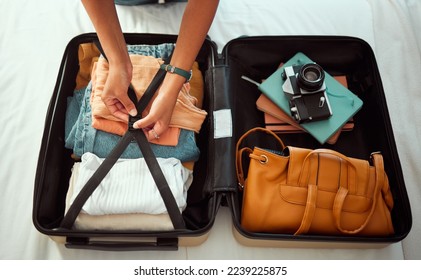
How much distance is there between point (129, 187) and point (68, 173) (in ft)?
0.71

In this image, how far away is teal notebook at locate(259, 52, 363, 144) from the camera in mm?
910

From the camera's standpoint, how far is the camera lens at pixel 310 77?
2.91 ft

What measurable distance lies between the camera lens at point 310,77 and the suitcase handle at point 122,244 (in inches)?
19.4

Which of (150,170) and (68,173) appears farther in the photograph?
(68,173)

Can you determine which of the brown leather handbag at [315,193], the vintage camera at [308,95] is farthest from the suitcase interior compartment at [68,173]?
the vintage camera at [308,95]

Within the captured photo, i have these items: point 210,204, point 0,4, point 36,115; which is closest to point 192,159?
point 210,204

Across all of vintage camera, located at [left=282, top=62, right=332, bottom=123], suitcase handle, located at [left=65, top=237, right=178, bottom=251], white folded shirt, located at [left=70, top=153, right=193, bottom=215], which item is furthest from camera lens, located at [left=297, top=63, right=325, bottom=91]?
suitcase handle, located at [left=65, top=237, right=178, bottom=251]

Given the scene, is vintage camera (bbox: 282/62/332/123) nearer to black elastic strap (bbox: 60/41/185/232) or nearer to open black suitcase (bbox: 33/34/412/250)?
open black suitcase (bbox: 33/34/412/250)

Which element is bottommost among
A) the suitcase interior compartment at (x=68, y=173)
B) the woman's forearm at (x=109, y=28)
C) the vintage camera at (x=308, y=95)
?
the suitcase interior compartment at (x=68, y=173)

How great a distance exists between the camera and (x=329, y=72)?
1.05 meters

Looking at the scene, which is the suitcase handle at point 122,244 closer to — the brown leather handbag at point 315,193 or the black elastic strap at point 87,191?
the black elastic strap at point 87,191

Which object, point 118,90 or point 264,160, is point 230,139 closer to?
point 264,160

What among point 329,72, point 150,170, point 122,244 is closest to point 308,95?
point 329,72

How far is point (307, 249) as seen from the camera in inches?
33.6
